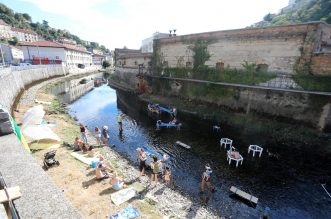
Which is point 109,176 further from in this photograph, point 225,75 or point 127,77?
point 127,77

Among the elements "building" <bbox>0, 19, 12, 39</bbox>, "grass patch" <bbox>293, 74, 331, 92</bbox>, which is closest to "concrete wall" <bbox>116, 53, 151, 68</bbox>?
"grass patch" <bbox>293, 74, 331, 92</bbox>

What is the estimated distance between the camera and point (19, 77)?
31016 mm

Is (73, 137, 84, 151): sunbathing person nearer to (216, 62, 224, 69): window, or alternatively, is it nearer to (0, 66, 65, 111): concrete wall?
(0, 66, 65, 111): concrete wall

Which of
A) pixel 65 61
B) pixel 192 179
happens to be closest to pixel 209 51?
pixel 192 179

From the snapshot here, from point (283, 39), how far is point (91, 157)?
72.1ft

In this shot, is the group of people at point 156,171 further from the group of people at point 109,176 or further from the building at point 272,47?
the building at point 272,47

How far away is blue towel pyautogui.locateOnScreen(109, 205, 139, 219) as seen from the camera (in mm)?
8055

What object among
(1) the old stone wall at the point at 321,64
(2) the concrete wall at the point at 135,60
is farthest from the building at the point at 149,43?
(1) the old stone wall at the point at 321,64

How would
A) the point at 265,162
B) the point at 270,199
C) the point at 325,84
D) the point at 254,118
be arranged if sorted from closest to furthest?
the point at 270,199 → the point at 265,162 → the point at 325,84 → the point at 254,118

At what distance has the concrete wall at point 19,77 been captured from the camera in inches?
864

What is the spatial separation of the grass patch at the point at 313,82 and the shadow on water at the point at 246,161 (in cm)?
412

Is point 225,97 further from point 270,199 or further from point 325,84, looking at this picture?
point 270,199

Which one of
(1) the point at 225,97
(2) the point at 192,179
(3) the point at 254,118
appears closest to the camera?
(2) the point at 192,179

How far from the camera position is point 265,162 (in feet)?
49.9
